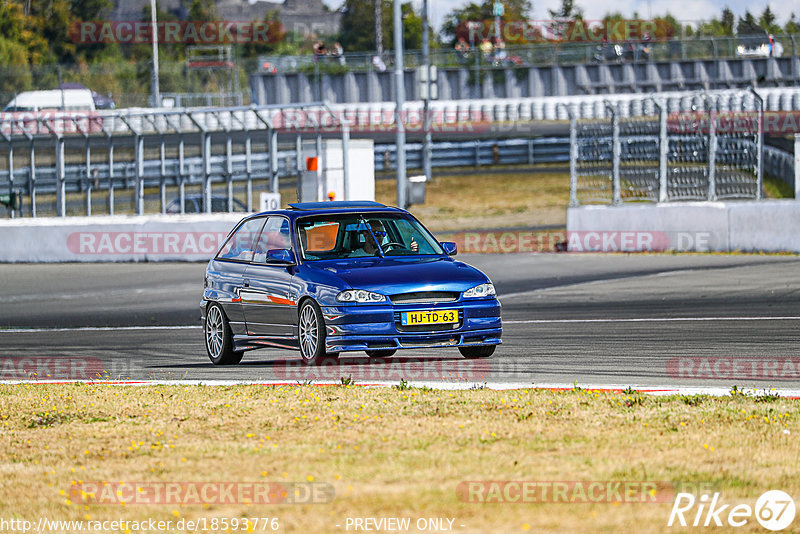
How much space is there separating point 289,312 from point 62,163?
17.7m

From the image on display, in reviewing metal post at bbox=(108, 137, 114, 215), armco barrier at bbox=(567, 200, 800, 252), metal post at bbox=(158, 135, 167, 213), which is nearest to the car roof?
armco barrier at bbox=(567, 200, 800, 252)

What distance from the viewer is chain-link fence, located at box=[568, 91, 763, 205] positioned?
874 inches

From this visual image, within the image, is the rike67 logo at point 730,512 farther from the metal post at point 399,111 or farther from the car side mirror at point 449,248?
the metal post at point 399,111

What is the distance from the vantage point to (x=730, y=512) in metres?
5.05

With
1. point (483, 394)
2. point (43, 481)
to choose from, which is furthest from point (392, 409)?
point (43, 481)

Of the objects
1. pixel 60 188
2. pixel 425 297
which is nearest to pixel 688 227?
pixel 60 188

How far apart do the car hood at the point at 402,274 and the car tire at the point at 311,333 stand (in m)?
0.34

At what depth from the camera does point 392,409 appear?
760cm

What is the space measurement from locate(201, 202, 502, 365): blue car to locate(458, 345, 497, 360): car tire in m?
0.01

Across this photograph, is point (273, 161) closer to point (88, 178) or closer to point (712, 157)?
point (88, 178)

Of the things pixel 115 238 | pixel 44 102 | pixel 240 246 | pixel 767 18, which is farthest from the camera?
pixel 767 18

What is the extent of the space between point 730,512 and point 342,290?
5.11 metres

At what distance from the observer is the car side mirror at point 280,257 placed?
413 inches

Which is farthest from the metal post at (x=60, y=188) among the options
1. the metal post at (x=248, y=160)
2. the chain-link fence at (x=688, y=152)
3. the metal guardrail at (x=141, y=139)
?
the chain-link fence at (x=688, y=152)
